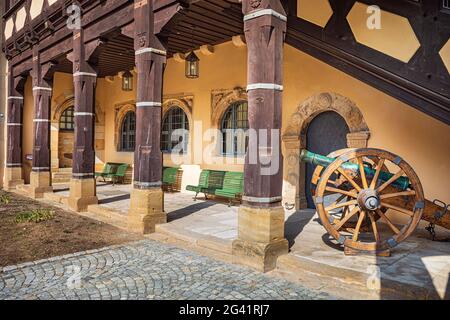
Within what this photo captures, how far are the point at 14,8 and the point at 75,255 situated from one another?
1101 cm

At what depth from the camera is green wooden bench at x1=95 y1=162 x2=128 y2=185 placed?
1202cm

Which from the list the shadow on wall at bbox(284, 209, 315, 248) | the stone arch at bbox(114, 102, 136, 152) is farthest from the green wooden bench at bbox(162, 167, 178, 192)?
the shadow on wall at bbox(284, 209, 315, 248)

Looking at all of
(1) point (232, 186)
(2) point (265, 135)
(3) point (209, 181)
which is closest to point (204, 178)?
(3) point (209, 181)

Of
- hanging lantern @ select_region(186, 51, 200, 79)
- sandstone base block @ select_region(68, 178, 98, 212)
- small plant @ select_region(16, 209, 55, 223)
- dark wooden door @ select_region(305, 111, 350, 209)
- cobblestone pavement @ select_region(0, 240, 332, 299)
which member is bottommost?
cobblestone pavement @ select_region(0, 240, 332, 299)

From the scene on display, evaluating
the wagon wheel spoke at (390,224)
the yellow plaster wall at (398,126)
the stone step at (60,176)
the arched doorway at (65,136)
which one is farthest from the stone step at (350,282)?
the arched doorway at (65,136)

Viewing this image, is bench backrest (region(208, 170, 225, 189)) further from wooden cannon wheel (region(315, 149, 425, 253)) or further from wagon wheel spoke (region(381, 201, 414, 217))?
wagon wheel spoke (region(381, 201, 414, 217))

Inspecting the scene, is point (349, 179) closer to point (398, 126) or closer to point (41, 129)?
point (398, 126)

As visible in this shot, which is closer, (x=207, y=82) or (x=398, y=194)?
(x=398, y=194)

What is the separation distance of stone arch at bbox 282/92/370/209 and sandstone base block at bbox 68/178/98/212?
4432 mm

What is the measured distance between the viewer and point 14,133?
38.3 feet

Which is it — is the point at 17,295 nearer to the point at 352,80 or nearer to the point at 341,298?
the point at 341,298

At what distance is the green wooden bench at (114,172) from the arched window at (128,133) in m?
0.81

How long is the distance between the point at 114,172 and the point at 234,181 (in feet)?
20.2

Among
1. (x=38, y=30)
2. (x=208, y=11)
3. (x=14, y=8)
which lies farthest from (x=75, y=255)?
(x=14, y=8)
